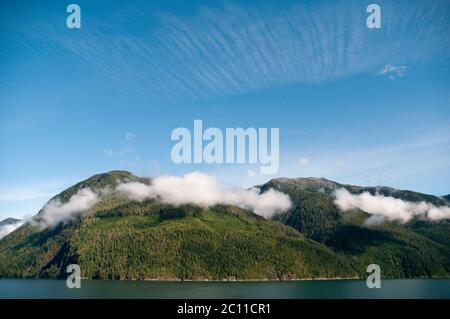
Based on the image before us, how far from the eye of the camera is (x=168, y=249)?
137250 mm

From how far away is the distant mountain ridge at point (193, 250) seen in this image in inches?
5153

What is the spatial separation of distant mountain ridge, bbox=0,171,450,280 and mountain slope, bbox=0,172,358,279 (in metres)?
0.35

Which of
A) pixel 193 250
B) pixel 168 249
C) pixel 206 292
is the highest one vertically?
pixel 206 292

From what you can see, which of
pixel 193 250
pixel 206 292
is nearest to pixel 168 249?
pixel 193 250

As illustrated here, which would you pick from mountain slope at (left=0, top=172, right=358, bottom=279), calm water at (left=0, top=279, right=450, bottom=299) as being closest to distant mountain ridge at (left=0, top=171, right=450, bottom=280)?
mountain slope at (left=0, top=172, right=358, bottom=279)

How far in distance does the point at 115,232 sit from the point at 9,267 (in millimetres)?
52431

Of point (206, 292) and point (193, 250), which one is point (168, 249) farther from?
point (206, 292)

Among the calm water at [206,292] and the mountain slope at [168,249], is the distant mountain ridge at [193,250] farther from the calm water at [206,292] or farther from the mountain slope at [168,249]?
the calm water at [206,292]

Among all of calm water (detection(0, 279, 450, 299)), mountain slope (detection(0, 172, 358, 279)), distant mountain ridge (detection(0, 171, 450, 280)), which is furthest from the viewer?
distant mountain ridge (detection(0, 171, 450, 280))

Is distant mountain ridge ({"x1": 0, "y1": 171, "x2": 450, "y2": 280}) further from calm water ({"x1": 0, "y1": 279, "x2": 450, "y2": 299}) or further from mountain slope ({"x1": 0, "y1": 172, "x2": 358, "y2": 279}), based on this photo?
calm water ({"x1": 0, "y1": 279, "x2": 450, "y2": 299})

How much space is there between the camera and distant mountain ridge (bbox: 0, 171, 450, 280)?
131 m

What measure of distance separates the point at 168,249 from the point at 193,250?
859 centimetres
